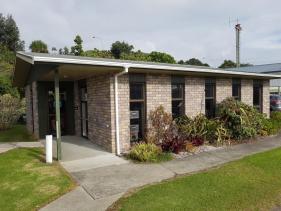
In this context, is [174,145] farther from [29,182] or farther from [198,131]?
[29,182]

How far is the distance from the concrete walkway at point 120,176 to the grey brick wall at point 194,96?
2053 mm

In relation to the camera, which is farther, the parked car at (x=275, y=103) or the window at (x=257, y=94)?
the parked car at (x=275, y=103)

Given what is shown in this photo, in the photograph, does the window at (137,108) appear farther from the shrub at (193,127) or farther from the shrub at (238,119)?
the shrub at (238,119)

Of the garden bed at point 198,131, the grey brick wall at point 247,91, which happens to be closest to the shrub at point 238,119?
the garden bed at point 198,131

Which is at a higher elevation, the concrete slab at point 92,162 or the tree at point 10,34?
the tree at point 10,34

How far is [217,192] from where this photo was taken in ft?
17.9

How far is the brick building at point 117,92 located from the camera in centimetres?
820

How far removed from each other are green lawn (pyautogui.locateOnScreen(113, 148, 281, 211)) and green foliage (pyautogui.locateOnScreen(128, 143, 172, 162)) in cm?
159

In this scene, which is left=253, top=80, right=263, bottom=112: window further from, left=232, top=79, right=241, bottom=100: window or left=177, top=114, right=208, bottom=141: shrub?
left=177, top=114, right=208, bottom=141: shrub

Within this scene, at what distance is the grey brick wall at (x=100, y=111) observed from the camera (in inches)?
347

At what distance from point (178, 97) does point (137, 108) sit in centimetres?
188

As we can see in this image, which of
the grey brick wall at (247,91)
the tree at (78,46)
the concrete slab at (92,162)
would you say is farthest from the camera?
the tree at (78,46)

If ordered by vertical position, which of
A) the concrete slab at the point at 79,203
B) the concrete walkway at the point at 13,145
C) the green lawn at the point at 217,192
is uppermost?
the concrete walkway at the point at 13,145

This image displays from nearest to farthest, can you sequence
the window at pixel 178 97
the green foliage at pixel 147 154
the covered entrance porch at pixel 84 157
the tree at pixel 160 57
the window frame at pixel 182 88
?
the covered entrance porch at pixel 84 157, the green foliage at pixel 147 154, the window frame at pixel 182 88, the window at pixel 178 97, the tree at pixel 160 57
